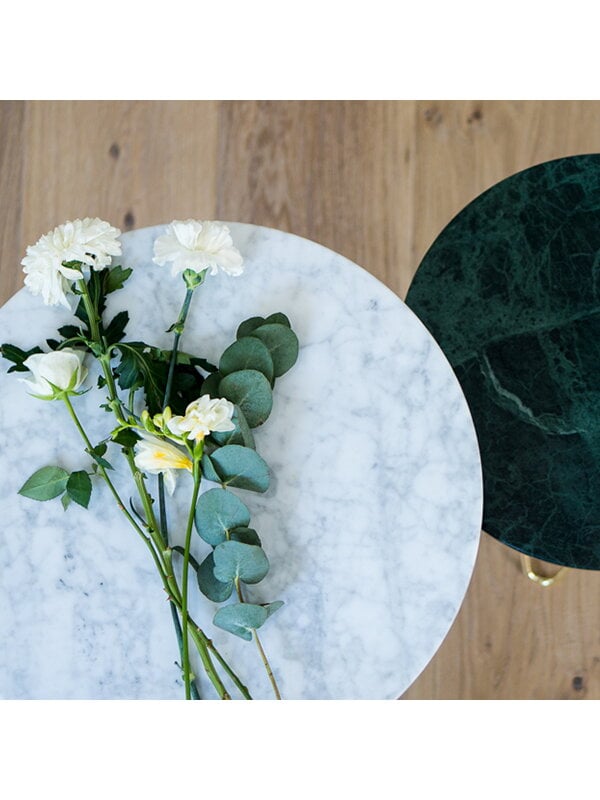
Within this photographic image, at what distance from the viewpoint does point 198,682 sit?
3.06 feet

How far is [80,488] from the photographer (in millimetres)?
937

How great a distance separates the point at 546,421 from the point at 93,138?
1033 millimetres

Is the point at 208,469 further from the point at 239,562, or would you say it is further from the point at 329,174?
the point at 329,174

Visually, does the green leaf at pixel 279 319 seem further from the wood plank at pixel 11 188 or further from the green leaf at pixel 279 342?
the wood plank at pixel 11 188

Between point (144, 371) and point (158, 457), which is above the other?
point (144, 371)

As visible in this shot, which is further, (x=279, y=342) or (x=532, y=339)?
(x=532, y=339)

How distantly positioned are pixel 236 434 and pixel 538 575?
2.26 feet

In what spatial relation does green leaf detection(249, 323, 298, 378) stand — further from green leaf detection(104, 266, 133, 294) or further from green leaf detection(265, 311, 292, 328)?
green leaf detection(104, 266, 133, 294)

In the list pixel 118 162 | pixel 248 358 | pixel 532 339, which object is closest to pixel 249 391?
pixel 248 358

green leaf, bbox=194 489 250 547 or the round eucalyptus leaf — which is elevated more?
the round eucalyptus leaf

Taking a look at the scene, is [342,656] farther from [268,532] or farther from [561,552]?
[561,552]

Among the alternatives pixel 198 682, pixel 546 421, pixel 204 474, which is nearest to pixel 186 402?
pixel 204 474

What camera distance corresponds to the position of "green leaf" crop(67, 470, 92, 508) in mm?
932

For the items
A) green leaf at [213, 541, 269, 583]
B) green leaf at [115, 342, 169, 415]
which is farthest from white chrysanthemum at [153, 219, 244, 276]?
green leaf at [213, 541, 269, 583]
